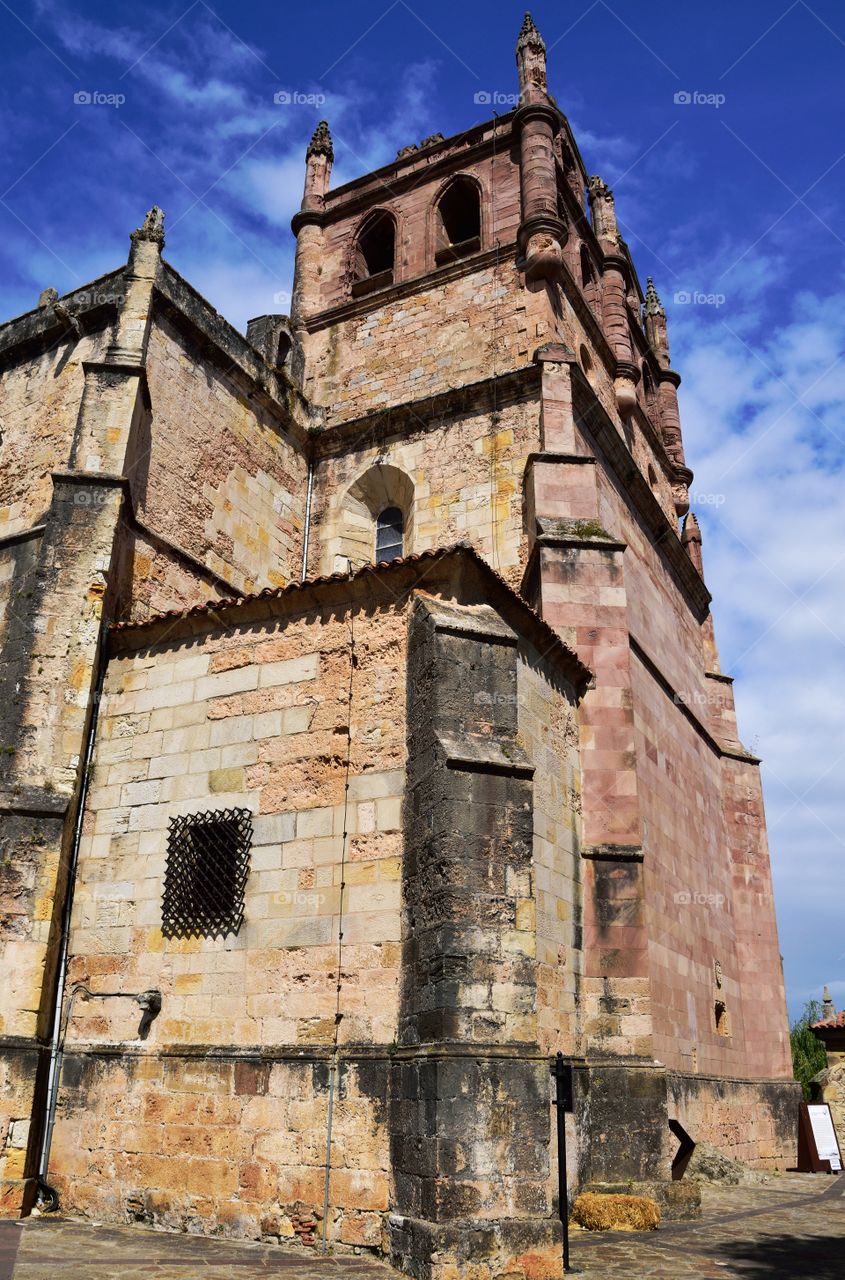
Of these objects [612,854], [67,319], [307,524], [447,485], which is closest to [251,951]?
[612,854]

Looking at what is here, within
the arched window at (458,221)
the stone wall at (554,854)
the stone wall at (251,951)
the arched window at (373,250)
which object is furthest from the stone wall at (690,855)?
the arched window at (373,250)

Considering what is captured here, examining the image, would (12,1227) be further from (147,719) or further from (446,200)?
(446,200)

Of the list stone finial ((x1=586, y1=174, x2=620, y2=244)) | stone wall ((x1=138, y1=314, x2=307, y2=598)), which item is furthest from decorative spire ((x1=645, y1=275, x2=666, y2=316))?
stone wall ((x1=138, y1=314, x2=307, y2=598))

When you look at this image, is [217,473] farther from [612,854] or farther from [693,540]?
[693,540]

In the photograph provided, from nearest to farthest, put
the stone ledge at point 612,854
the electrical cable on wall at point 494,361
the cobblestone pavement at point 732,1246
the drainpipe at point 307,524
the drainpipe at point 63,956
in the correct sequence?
the cobblestone pavement at point 732,1246 < the drainpipe at point 63,956 < the stone ledge at point 612,854 < the electrical cable on wall at point 494,361 < the drainpipe at point 307,524

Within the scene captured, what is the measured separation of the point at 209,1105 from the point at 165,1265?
5.59 ft

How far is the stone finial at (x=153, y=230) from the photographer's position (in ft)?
45.3

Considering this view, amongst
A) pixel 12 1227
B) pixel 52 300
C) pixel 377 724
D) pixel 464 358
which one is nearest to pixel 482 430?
pixel 464 358

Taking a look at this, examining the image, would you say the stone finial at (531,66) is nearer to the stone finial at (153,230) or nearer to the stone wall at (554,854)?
the stone finial at (153,230)

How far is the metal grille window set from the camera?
9289 millimetres

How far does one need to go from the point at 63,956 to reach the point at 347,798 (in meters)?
3.45

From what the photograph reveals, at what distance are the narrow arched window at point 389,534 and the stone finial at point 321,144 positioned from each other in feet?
33.6

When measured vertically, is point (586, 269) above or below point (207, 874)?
above

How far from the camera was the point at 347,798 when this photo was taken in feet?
29.5
